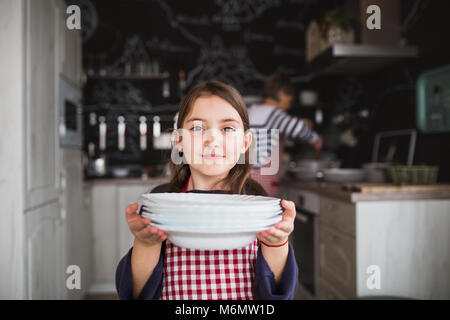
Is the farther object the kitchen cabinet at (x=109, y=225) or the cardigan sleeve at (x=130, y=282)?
the kitchen cabinet at (x=109, y=225)

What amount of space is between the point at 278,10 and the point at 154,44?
102 cm

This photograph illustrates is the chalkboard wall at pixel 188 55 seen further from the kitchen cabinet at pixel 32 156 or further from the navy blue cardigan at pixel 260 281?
the navy blue cardigan at pixel 260 281

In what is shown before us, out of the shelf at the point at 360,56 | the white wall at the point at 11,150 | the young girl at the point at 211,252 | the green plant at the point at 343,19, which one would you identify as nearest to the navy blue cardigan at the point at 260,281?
the young girl at the point at 211,252

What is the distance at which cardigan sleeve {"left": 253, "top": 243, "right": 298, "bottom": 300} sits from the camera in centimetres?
62

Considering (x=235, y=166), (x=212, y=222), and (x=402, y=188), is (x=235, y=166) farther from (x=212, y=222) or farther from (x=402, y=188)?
(x=402, y=188)

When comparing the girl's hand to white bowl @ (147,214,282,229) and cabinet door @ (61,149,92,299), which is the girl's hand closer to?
white bowl @ (147,214,282,229)

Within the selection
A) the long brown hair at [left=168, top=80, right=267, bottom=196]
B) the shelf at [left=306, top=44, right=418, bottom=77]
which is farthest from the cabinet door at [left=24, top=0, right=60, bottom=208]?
the shelf at [left=306, top=44, right=418, bottom=77]

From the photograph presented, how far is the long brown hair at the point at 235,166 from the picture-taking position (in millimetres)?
676

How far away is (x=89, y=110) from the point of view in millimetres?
2949

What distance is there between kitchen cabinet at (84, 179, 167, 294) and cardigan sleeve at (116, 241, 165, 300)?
6.04 feet

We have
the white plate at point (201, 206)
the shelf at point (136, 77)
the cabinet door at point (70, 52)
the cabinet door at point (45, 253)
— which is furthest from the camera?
the shelf at point (136, 77)

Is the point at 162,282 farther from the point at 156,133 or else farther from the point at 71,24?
the point at 156,133

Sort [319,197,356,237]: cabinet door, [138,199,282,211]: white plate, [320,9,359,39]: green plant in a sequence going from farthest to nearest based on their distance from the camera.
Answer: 1. [320,9,359,39]: green plant
2. [319,197,356,237]: cabinet door
3. [138,199,282,211]: white plate
